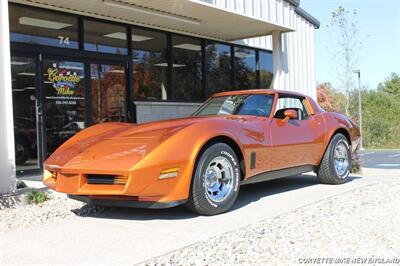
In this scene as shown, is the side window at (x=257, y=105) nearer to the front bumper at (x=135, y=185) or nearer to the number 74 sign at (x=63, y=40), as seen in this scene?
the front bumper at (x=135, y=185)

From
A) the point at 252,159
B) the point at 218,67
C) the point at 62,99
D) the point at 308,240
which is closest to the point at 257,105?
the point at 252,159

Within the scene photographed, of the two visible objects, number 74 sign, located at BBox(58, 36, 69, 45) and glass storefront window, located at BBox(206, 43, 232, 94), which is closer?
number 74 sign, located at BBox(58, 36, 69, 45)

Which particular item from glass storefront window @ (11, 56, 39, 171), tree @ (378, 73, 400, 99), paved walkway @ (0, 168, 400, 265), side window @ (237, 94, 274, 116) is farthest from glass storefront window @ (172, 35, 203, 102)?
tree @ (378, 73, 400, 99)

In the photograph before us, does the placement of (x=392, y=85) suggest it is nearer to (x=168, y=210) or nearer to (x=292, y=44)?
(x=292, y=44)

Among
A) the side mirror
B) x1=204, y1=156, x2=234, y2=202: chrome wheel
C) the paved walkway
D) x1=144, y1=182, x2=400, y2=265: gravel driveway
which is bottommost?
x1=144, y1=182, x2=400, y2=265: gravel driveway

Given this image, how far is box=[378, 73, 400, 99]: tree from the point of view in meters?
60.8

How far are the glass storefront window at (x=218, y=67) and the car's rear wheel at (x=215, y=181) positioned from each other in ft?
23.6

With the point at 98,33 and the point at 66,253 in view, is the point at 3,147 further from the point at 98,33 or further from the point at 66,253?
the point at 98,33

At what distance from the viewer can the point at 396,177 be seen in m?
8.01

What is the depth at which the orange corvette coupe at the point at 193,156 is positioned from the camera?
4.43 m

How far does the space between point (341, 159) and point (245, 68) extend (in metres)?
6.56

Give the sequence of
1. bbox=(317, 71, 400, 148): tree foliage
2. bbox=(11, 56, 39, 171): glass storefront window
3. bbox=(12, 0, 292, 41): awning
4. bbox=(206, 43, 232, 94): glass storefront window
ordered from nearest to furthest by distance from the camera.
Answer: bbox=(11, 56, 39, 171): glass storefront window → bbox=(12, 0, 292, 41): awning → bbox=(206, 43, 232, 94): glass storefront window → bbox=(317, 71, 400, 148): tree foliage

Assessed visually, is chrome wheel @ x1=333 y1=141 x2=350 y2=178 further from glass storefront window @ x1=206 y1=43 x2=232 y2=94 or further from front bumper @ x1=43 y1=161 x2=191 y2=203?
glass storefront window @ x1=206 y1=43 x2=232 y2=94

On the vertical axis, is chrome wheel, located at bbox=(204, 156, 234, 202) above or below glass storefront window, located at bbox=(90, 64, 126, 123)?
below
